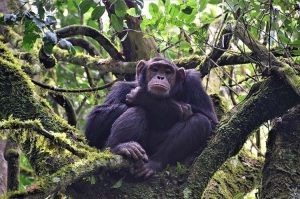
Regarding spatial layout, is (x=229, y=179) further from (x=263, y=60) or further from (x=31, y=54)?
(x=31, y=54)

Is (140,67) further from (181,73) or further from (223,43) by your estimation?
(223,43)

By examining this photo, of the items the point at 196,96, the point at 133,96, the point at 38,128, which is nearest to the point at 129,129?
the point at 133,96

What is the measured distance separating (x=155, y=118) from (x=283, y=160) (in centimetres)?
203

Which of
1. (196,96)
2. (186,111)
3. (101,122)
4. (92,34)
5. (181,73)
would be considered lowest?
(101,122)

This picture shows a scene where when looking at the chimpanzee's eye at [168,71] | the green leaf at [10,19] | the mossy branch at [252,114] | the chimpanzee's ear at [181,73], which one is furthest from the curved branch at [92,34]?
the mossy branch at [252,114]

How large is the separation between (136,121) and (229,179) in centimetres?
113

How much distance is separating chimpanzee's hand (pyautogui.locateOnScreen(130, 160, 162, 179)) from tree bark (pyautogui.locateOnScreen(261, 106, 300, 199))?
983 mm

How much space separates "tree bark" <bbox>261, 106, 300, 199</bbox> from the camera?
3.90 meters

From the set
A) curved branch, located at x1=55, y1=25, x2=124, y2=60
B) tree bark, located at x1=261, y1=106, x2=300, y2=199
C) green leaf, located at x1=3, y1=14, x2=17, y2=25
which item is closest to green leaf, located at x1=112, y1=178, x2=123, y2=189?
tree bark, located at x1=261, y1=106, x2=300, y2=199

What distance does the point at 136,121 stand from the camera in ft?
17.7

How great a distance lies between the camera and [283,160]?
13.4ft

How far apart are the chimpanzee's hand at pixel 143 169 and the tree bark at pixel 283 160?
0.98m

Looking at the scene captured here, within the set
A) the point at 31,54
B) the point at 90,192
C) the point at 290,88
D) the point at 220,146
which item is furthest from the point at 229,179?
the point at 31,54

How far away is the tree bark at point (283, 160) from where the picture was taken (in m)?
3.90
